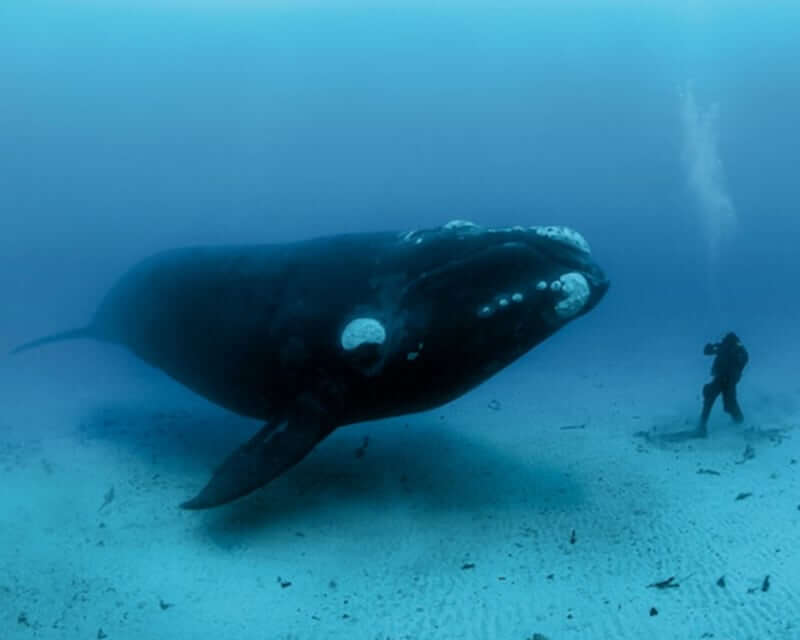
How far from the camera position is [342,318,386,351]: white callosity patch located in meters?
7.55

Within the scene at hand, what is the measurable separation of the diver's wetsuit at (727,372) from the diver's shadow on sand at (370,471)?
11.0 ft

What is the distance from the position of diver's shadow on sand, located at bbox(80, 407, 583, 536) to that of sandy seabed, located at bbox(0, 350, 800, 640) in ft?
0.12

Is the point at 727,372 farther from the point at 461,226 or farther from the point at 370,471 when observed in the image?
the point at 370,471

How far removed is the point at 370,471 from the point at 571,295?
3648 mm

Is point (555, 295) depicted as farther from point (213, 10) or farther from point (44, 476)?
point (213, 10)

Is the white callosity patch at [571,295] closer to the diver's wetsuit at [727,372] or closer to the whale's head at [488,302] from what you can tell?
the whale's head at [488,302]

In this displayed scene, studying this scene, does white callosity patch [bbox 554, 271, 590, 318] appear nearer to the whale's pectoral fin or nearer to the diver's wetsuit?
the whale's pectoral fin

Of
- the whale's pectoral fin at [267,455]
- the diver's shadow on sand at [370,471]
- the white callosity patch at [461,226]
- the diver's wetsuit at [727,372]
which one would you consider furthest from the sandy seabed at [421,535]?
the white callosity patch at [461,226]

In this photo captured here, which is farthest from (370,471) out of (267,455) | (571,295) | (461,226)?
(571,295)

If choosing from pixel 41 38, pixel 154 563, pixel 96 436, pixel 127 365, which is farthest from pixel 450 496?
pixel 41 38

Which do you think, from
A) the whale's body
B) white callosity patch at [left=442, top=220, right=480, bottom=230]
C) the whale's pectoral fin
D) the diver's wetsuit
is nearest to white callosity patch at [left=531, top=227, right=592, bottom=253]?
the whale's body

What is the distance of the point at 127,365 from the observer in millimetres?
20031

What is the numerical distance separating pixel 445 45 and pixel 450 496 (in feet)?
347

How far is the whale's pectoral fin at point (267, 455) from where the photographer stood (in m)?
7.17
